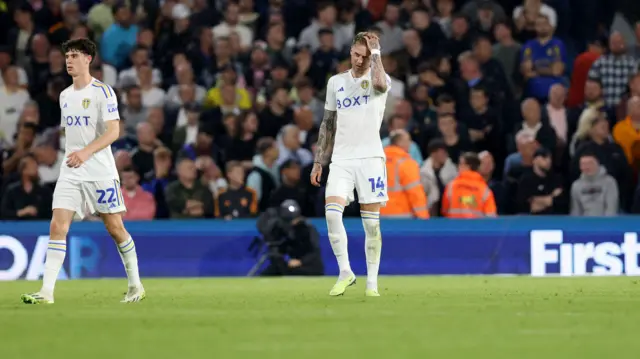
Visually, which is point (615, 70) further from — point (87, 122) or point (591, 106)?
point (87, 122)

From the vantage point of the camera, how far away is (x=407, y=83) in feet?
75.0

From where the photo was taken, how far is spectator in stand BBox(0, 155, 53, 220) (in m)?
20.0

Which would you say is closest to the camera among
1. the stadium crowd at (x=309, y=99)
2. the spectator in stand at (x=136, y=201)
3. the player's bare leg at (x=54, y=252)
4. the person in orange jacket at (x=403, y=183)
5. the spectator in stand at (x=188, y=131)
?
the player's bare leg at (x=54, y=252)

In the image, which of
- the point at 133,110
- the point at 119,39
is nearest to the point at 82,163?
the point at 133,110

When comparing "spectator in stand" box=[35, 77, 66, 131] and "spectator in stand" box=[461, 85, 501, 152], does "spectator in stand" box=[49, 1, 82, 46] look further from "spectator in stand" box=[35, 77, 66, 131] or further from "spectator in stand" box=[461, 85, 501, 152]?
"spectator in stand" box=[461, 85, 501, 152]

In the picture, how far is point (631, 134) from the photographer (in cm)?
2102

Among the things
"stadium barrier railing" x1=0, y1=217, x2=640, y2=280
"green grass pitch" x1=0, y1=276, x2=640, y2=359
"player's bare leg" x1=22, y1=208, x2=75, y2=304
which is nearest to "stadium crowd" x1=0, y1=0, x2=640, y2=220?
"stadium barrier railing" x1=0, y1=217, x2=640, y2=280

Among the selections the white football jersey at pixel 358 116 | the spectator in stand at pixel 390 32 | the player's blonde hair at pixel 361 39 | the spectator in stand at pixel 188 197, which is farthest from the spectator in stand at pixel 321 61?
the player's blonde hair at pixel 361 39

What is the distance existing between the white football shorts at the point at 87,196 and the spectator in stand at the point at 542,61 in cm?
1120

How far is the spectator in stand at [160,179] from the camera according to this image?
20781mm

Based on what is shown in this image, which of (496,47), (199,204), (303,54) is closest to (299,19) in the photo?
(303,54)

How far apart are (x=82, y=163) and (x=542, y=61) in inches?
464

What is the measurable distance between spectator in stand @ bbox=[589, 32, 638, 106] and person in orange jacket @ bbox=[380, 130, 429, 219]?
4327 mm

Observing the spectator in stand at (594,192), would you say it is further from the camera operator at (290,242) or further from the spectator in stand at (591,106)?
the camera operator at (290,242)
